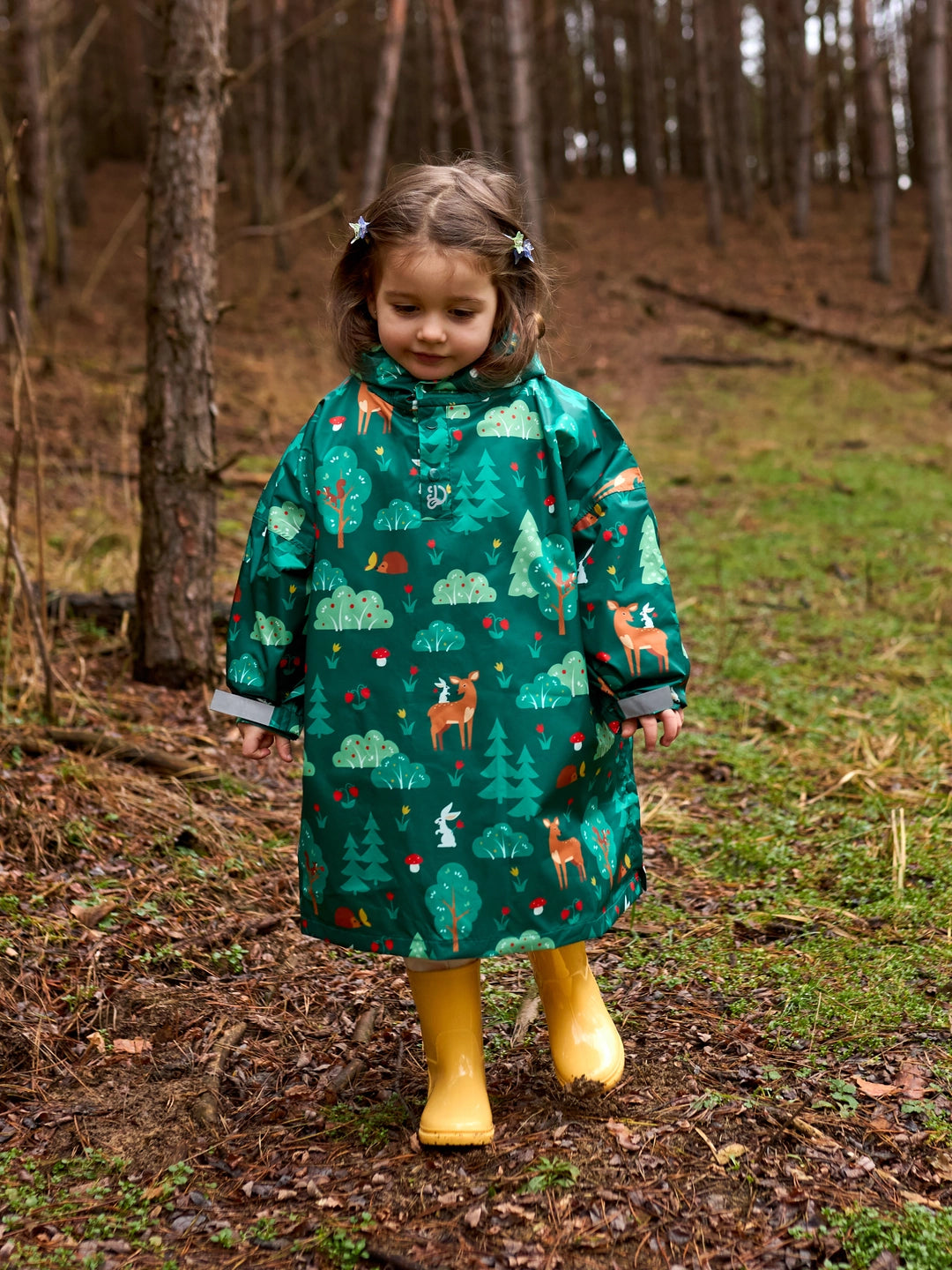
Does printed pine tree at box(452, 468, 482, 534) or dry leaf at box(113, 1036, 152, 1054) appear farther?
dry leaf at box(113, 1036, 152, 1054)

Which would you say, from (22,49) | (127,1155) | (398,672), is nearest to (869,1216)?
(398,672)

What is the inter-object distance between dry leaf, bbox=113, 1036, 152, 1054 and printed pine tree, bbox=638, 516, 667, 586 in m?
1.47

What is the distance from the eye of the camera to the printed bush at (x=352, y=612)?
1.99 m

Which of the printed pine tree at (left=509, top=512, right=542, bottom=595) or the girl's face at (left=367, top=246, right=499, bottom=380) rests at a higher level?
the girl's face at (left=367, top=246, right=499, bottom=380)

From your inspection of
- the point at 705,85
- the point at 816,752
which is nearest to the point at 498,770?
the point at 816,752

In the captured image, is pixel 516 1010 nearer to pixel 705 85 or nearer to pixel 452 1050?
pixel 452 1050

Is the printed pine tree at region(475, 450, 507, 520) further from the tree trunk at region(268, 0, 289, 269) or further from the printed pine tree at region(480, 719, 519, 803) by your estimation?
the tree trunk at region(268, 0, 289, 269)

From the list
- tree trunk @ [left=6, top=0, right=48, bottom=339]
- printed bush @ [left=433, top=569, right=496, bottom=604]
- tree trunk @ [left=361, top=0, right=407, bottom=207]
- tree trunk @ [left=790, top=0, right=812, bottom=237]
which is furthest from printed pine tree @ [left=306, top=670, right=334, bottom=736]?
tree trunk @ [left=790, top=0, right=812, bottom=237]

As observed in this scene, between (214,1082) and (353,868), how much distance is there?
2.10 feet

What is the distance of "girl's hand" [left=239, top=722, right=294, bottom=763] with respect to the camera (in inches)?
81.1

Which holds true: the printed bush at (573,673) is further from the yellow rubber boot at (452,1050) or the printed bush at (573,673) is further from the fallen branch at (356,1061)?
the fallen branch at (356,1061)

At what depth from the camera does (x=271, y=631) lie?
6.78ft

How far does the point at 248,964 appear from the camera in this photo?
2.75 m

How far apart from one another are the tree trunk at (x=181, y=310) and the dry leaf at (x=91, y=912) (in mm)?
1633
